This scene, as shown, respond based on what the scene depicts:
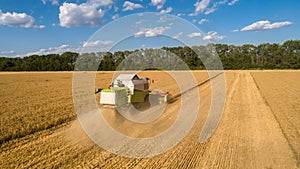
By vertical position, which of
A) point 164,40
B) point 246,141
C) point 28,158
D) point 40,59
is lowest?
point 246,141

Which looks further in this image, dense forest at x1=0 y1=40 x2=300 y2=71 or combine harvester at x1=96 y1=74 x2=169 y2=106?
dense forest at x1=0 y1=40 x2=300 y2=71

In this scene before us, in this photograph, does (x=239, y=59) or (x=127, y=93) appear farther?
(x=239, y=59)

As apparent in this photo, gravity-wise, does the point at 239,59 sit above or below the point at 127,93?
above

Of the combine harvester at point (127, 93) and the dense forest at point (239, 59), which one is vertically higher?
the dense forest at point (239, 59)

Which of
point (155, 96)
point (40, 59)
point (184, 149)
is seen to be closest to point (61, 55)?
point (40, 59)

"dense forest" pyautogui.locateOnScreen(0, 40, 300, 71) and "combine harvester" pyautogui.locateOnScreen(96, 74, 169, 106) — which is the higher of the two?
"dense forest" pyautogui.locateOnScreen(0, 40, 300, 71)

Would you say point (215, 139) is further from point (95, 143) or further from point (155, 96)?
point (155, 96)

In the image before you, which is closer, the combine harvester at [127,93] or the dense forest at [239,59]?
the combine harvester at [127,93]

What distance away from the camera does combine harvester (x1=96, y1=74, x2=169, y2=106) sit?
348 inches

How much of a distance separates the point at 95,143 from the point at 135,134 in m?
1.34

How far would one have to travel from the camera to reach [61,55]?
303 feet

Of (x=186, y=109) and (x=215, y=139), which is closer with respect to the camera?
(x=215, y=139)

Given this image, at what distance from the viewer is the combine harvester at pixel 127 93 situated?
8852 mm

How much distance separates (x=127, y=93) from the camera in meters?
9.74
